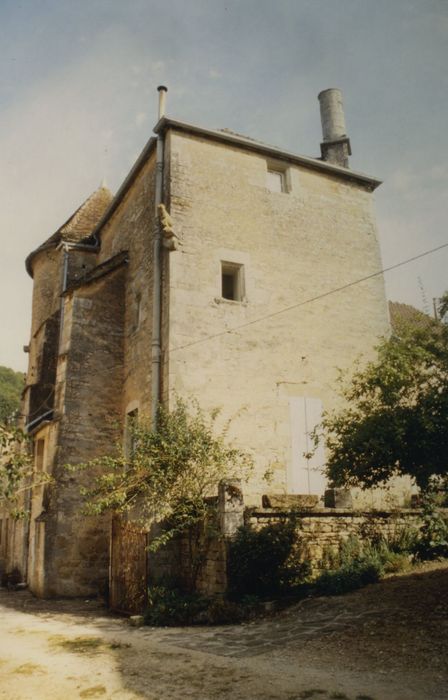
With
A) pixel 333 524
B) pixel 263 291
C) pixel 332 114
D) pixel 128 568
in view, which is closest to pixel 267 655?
pixel 333 524

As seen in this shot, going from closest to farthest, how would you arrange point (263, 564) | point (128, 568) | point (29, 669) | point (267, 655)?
point (29, 669) → point (267, 655) → point (263, 564) → point (128, 568)

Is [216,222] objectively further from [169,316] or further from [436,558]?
[436,558]

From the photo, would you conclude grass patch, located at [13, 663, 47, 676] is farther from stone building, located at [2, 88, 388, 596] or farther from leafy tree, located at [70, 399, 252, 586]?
stone building, located at [2, 88, 388, 596]

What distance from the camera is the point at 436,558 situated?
891cm

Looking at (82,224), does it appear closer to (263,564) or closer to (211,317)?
(211,317)

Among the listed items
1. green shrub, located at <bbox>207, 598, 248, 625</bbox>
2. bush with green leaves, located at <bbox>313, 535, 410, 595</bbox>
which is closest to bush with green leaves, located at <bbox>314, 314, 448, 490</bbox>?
bush with green leaves, located at <bbox>313, 535, 410, 595</bbox>

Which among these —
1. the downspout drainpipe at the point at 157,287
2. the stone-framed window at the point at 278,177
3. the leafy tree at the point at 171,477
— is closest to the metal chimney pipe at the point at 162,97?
the downspout drainpipe at the point at 157,287

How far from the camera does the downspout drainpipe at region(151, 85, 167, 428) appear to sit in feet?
35.8

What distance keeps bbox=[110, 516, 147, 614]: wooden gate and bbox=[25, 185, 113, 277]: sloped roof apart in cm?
955

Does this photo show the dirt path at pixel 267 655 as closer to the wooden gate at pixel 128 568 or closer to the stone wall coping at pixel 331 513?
the wooden gate at pixel 128 568

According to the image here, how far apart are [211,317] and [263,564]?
5381 mm

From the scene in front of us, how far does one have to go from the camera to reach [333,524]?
8828 mm

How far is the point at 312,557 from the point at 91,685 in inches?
177

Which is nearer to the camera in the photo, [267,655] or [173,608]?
[267,655]
